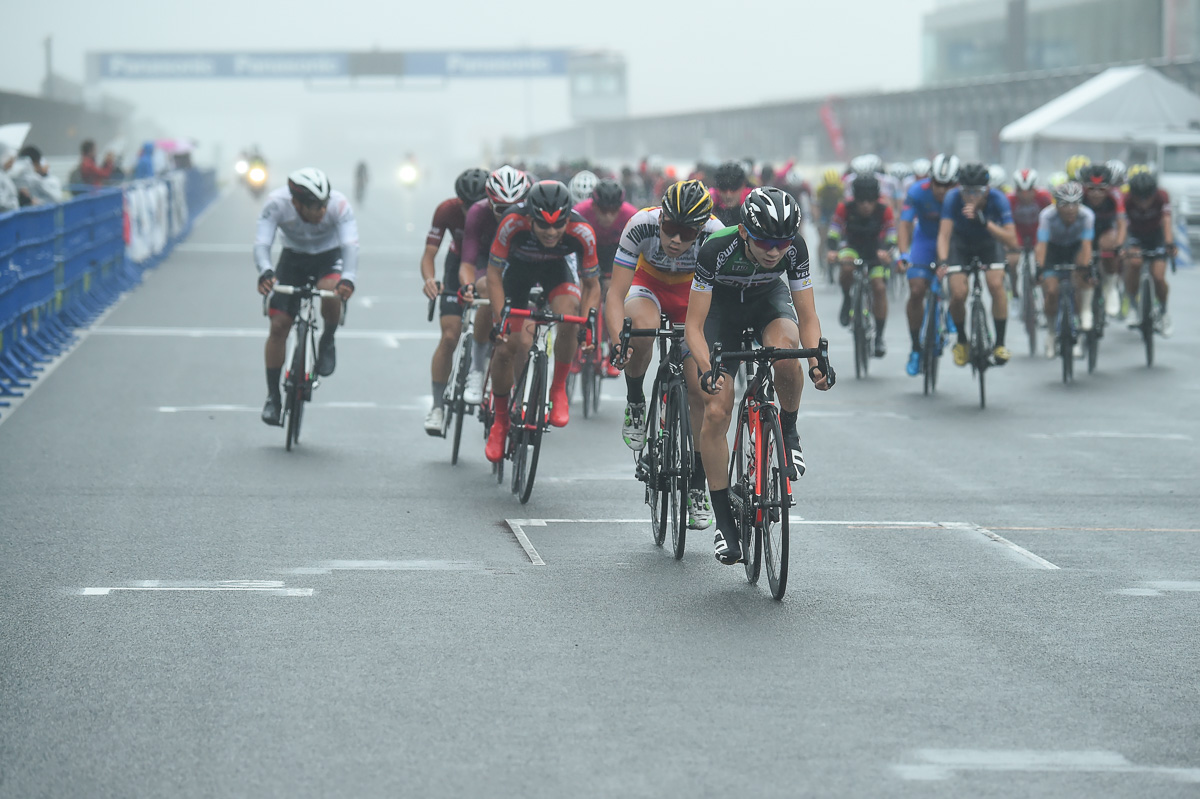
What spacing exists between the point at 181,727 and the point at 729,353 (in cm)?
270

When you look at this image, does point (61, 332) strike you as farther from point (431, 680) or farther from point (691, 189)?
point (431, 680)

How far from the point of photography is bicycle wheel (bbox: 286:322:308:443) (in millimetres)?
10711

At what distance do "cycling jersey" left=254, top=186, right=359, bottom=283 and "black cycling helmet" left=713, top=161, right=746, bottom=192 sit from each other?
2.73m

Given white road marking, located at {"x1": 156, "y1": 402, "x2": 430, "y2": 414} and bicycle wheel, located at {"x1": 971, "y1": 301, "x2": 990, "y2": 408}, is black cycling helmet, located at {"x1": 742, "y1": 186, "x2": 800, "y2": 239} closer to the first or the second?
white road marking, located at {"x1": 156, "y1": 402, "x2": 430, "y2": 414}

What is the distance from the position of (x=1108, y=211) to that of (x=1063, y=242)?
1.00 meters

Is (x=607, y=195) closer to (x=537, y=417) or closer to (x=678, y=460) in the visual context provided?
(x=537, y=417)

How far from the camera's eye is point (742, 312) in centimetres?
732

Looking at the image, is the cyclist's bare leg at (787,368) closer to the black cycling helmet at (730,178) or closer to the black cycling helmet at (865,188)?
the black cycling helmet at (730,178)

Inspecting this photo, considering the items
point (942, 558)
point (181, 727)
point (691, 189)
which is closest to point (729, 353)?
point (691, 189)

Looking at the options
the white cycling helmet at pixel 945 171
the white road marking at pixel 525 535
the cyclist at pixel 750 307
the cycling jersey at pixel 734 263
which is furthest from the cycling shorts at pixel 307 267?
the white cycling helmet at pixel 945 171

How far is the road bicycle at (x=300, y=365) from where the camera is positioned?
10719mm

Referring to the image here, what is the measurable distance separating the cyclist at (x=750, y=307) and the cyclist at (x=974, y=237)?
20.5 feet

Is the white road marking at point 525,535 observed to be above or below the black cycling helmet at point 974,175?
below

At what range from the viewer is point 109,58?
114500 millimetres
